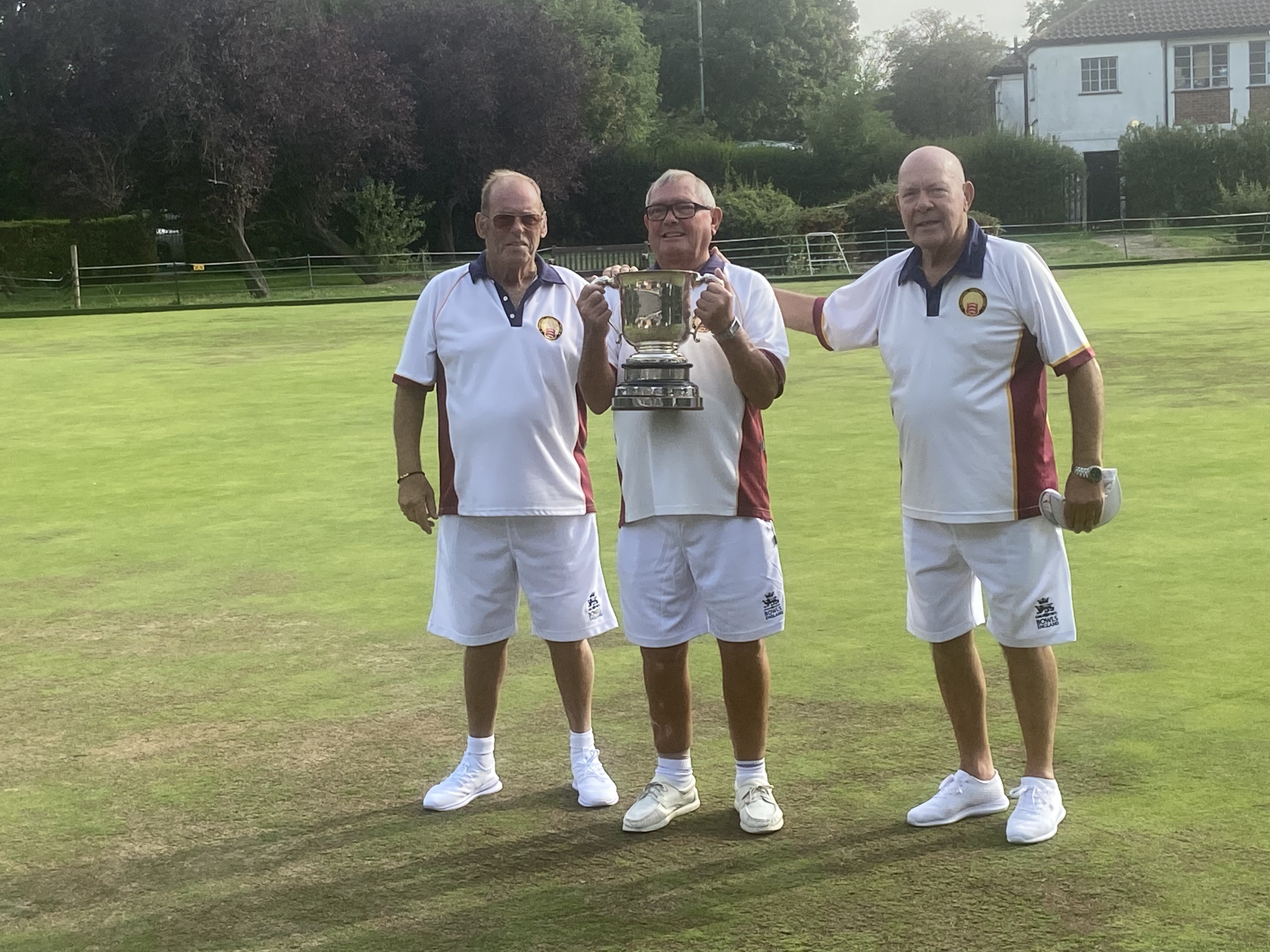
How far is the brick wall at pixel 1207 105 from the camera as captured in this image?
149 feet

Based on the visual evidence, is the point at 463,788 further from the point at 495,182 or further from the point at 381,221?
the point at 381,221

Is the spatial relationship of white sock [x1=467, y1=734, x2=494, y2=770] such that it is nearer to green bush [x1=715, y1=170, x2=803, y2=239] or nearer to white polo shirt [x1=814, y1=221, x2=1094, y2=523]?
white polo shirt [x1=814, y1=221, x2=1094, y2=523]

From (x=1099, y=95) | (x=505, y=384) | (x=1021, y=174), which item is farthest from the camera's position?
(x=1099, y=95)

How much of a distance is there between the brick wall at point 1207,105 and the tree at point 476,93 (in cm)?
1813

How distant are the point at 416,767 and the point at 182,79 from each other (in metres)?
33.0

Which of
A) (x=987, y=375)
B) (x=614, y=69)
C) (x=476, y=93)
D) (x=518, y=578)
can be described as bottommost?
(x=518, y=578)

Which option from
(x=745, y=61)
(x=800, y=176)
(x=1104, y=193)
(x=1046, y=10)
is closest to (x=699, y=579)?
(x=800, y=176)

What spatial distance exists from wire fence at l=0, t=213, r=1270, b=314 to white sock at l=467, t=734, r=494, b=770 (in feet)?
90.7

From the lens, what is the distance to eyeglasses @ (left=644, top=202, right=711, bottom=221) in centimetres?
411

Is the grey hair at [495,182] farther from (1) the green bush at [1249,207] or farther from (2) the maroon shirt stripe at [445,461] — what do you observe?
(1) the green bush at [1249,207]

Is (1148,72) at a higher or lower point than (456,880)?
higher

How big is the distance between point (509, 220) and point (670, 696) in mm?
1449

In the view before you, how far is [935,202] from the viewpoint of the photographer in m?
4.08

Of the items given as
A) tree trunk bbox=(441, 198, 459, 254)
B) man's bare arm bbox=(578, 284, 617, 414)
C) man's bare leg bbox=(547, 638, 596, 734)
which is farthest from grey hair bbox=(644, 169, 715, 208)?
tree trunk bbox=(441, 198, 459, 254)
